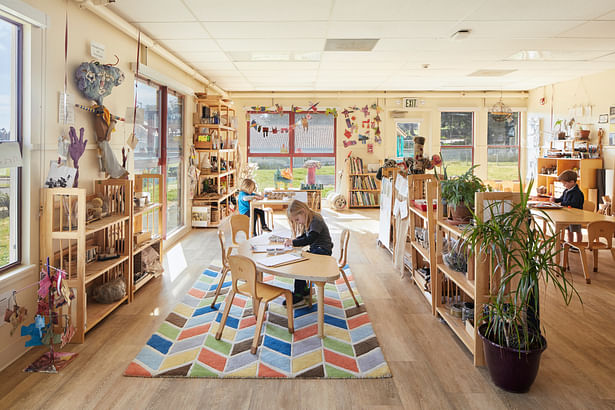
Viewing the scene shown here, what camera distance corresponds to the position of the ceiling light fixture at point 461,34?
195 inches

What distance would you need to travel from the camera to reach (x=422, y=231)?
4590 millimetres

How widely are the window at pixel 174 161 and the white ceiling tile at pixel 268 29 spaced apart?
6.53 feet

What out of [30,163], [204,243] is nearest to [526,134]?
[204,243]

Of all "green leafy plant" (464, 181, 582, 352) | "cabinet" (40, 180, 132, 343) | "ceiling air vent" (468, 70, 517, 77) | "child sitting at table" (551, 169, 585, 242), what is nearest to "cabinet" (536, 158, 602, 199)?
"child sitting at table" (551, 169, 585, 242)

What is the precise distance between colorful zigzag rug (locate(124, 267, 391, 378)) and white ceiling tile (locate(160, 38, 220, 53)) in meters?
3.16

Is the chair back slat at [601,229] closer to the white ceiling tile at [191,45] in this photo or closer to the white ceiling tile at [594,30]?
the white ceiling tile at [594,30]

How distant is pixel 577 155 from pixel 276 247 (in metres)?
6.33

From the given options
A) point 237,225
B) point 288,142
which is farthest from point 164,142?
point 288,142

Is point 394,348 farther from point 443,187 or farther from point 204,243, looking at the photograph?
point 204,243

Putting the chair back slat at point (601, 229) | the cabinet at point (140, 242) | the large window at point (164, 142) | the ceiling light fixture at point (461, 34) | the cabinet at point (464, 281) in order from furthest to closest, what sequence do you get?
the large window at point (164, 142) < the ceiling light fixture at point (461, 34) < the chair back slat at point (601, 229) < the cabinet at point (140, 242) < the cabinet at point (464, 281)

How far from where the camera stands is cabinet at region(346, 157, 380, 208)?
10398 millimetres

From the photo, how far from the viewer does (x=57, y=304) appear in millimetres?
3074

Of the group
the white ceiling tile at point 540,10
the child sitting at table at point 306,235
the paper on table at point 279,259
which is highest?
the white ceiling tile at point 540,10

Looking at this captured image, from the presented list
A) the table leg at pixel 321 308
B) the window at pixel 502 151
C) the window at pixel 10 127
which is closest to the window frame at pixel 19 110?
the window at pixel 10 127
